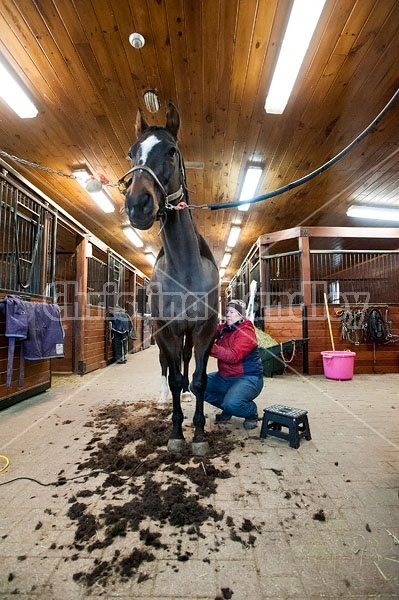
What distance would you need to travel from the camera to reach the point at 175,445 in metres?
1.84

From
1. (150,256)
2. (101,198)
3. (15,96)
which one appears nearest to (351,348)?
(101,198)

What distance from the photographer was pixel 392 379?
14.5 feet

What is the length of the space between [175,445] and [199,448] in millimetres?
162

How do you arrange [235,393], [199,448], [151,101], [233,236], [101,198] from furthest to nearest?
[233,236]
[101,198]
[151,101]
[235,393]
[199,448]

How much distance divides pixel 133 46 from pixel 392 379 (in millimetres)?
5315

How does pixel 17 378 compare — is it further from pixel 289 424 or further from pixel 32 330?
pixel 289 424

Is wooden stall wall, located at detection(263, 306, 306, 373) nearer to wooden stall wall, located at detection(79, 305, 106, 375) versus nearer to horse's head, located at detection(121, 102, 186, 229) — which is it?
wooden stall wall, located at detection(79, 305, 106, 375)

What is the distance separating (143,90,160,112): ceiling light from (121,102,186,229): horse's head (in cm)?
186

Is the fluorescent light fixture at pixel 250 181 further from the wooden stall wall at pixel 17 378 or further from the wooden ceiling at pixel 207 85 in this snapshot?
the wooden stall wall at pixel 17 378

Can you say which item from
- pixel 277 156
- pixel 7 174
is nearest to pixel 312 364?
pixel 277 156

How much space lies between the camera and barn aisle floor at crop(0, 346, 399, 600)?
2.95 feet

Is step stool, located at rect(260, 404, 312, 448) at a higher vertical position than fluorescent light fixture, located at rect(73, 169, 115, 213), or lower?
lower

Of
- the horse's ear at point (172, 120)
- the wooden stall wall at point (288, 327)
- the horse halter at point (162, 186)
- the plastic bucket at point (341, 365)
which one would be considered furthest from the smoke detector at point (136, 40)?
the plastic bucket at point (341, 365)

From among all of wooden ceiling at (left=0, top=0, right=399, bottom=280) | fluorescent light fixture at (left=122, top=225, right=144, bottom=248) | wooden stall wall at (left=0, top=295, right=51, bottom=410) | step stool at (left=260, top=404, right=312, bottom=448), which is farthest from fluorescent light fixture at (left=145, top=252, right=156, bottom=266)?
step stool at (left=260, top=404, right=312, bottom=448)
